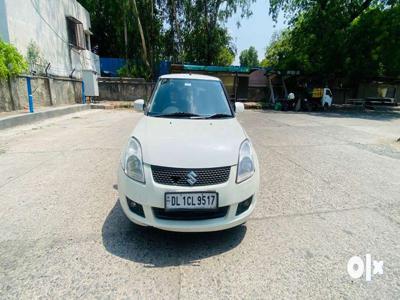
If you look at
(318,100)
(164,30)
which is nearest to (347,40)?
(318,100)

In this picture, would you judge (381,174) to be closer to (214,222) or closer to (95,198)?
(214,222)

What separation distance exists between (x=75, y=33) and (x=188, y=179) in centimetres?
1867

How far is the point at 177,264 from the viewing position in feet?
7.06

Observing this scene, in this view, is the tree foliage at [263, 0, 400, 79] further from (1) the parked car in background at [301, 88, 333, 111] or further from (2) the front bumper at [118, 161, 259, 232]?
(2) the front bumper at [118, 161, 259, 232]

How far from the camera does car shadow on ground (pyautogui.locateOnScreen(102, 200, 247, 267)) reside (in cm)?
221

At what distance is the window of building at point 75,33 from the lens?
15.8 metres

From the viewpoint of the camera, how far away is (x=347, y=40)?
16812 millimetres

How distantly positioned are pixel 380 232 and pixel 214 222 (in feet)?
6.66

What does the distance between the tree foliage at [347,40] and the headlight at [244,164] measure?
17857 mm

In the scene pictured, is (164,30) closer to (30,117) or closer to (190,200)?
(30,117)

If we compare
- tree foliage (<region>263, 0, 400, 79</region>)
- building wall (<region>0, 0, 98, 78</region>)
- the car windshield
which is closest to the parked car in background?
tree foliage (<region>263, 0, 400, 79</region>)

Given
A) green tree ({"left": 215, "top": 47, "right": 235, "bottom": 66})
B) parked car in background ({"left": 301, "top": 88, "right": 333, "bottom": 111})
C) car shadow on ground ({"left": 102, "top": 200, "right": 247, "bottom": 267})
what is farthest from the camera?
green tree ({"left": 215, "top": 47, "right": 235, "bottom": 66})

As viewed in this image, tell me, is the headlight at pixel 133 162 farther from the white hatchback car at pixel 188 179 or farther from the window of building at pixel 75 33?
the window of building at pixel 75 33

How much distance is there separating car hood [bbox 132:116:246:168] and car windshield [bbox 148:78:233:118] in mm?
378
